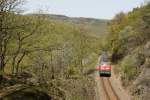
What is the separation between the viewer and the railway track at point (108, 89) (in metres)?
53.6

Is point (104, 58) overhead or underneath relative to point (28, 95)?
underneath

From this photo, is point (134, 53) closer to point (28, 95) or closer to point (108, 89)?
point (108, 89)

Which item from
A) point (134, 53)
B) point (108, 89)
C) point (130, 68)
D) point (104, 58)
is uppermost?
point (134, 53)

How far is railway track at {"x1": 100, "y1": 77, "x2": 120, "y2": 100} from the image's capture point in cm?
5356

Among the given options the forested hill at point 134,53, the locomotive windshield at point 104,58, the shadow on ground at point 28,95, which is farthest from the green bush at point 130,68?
the shadow on ground at point 28,95

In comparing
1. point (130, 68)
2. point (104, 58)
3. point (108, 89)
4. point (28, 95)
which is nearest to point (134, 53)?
point (130, 68)

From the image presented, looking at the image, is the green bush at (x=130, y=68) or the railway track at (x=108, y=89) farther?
the green bush at (x=130, y=68)

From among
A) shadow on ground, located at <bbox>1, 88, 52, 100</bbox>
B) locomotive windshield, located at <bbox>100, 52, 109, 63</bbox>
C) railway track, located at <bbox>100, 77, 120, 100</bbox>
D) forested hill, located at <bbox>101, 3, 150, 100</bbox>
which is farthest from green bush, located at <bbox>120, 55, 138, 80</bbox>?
shadow on ground, located at <bbox>1, 88, 52, 100</bbox>

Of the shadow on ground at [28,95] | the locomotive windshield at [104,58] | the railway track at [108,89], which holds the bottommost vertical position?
the railway track at [108,89]

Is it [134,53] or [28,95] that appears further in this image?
[134,53]

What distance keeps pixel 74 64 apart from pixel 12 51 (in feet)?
115

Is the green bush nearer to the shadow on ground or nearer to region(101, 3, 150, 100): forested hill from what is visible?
region(101, 3, 150, 100): forested hill

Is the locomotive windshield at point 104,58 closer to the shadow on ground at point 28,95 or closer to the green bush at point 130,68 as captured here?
the green bush at point 130,68

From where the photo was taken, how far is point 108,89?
60719 mm
